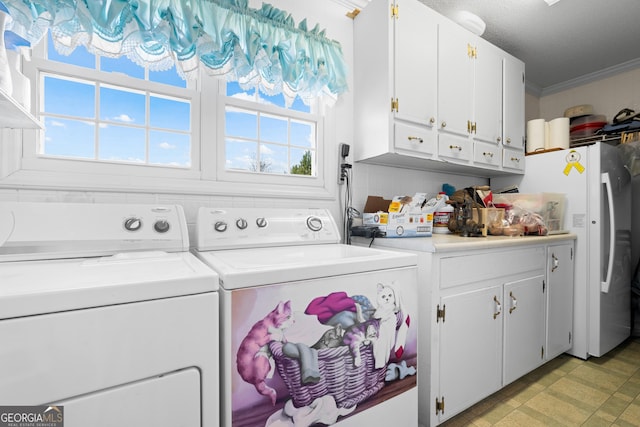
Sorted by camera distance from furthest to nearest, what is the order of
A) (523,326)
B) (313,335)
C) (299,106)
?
(299,106), (523,326), (313,335)

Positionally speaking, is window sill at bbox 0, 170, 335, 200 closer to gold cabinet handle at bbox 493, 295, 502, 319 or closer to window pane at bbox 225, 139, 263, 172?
window pane at bbox 225, 139, 263, 172

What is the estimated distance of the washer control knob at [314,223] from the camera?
1646mm

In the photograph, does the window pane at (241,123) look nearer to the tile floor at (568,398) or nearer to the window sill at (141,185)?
the window sill at (141,185)

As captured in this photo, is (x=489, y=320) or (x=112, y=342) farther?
(x=489, y=320)

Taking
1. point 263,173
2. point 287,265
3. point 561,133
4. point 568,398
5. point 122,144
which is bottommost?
point 568,398

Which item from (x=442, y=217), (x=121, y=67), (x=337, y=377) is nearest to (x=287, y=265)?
(x=337, y=377)

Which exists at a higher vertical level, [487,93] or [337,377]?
[487,93]

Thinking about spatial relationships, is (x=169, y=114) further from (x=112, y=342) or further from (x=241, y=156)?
(x=112, y=342)

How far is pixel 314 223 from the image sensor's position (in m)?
1.67

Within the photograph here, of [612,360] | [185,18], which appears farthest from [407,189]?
[612,360]

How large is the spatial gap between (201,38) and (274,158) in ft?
2.47
